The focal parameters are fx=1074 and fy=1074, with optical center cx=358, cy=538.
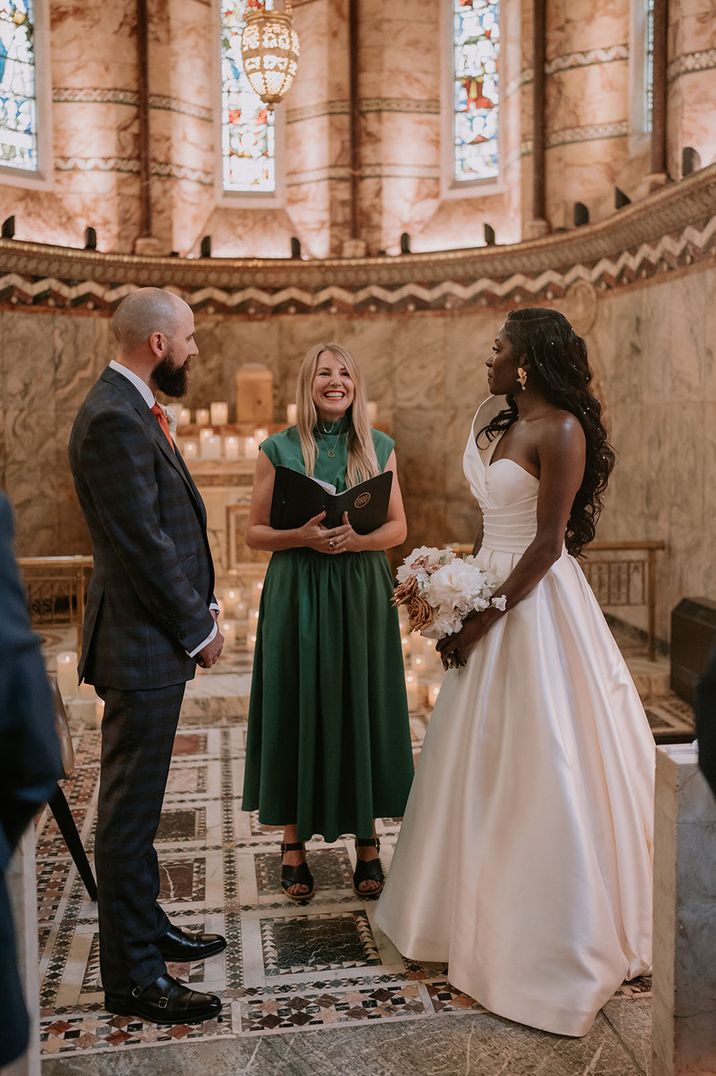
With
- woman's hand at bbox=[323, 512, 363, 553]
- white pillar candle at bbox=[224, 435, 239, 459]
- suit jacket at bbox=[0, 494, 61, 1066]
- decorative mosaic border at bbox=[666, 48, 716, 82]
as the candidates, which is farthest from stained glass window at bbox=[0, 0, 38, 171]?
suit jacket at bbox=[0, 494, 61, 1066]

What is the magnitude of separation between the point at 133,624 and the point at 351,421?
1.31 metres

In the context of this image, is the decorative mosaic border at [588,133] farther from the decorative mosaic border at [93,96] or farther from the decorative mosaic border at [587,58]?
the decorative mosaic border at [93,96]

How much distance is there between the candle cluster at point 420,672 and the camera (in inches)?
256

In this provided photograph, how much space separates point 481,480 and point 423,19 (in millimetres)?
8549

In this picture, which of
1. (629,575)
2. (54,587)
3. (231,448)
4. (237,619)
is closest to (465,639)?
(629,575)

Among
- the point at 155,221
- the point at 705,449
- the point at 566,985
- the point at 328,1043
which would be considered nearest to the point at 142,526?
the point at 328,1043

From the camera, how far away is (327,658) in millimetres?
3844

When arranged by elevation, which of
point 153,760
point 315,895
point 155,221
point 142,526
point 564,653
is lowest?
point 315,895

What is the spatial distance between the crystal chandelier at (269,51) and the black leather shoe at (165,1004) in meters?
5.20

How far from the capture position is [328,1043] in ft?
9.87

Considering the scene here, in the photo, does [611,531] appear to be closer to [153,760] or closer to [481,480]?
[481,480]

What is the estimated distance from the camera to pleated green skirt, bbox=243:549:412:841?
12.6 ft

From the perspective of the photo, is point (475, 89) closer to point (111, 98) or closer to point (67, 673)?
point (111, 98)

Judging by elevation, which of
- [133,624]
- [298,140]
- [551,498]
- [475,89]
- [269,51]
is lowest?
[133,624]
